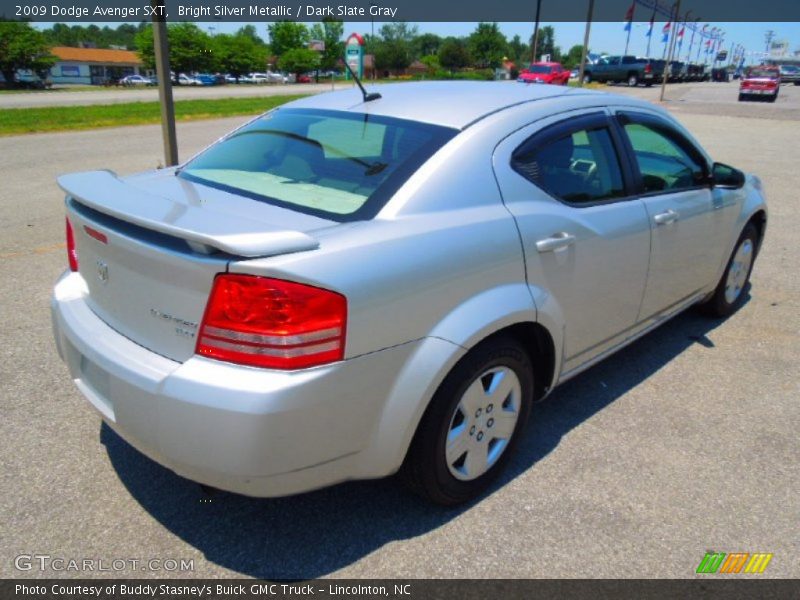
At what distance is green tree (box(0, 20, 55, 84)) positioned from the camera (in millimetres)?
58531

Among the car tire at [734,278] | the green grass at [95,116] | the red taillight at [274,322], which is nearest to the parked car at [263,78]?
the green grass at [95,116]

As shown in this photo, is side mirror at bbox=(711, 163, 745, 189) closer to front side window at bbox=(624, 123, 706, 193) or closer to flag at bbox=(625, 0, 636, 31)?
front side window at bbox=(624, 123, 706, 193)

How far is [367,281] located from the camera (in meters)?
2.04

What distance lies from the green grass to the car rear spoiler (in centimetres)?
1467

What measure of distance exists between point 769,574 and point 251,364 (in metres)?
2.02

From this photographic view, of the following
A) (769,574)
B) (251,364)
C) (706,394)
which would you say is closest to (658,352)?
(706,394)

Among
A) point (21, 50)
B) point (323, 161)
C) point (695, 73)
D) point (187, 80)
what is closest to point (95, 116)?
point (323, 161)

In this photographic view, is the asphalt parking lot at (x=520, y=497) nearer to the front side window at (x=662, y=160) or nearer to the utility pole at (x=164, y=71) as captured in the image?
the front side window at (x=662, y=160)

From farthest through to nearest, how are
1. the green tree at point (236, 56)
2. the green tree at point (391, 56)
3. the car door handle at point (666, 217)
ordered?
the green tree at point (391, 56) < the green tree at point (236, 56) < the car door handle at point (666, 217)

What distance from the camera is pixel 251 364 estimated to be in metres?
1.95

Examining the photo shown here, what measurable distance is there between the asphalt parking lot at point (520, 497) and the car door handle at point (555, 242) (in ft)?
3.30

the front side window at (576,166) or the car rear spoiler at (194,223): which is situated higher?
the front side window at (576,166)

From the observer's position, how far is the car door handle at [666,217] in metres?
3.36

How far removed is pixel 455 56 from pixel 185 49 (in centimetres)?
4063
